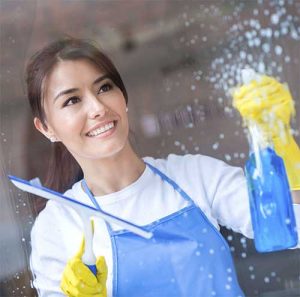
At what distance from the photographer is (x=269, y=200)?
161 centimetres

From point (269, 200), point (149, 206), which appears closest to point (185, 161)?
point (149, 206)

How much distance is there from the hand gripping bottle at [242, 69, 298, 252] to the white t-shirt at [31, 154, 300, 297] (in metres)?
0.04

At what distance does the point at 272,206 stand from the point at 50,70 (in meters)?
0.71

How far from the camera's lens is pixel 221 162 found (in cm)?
171

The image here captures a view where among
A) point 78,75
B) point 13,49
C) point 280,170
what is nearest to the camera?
point 280,170

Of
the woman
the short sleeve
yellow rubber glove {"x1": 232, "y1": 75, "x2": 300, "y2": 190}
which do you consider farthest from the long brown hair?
yellow rubber glove {"x1": 232, "y1": 75, "x2": 300, "y2": 190}

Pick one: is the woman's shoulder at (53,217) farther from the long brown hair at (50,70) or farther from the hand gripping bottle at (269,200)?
the hand gripping bottle at (269,200)

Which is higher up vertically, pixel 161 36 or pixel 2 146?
pixel 161 36

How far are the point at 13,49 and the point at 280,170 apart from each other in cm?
84

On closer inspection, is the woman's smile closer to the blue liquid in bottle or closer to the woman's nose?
the woman's nose

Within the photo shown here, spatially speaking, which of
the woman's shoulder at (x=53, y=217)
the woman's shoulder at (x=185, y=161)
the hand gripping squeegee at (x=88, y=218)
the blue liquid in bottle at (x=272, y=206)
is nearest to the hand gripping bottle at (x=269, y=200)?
the blue liquid in bottle at (x=272, y=206)

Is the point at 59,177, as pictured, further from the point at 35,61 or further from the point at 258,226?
the point at 258,226

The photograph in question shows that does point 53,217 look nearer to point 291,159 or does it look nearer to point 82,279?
point 82,279

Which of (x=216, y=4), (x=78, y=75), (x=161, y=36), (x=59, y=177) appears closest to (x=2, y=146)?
(x=59, y=177)
